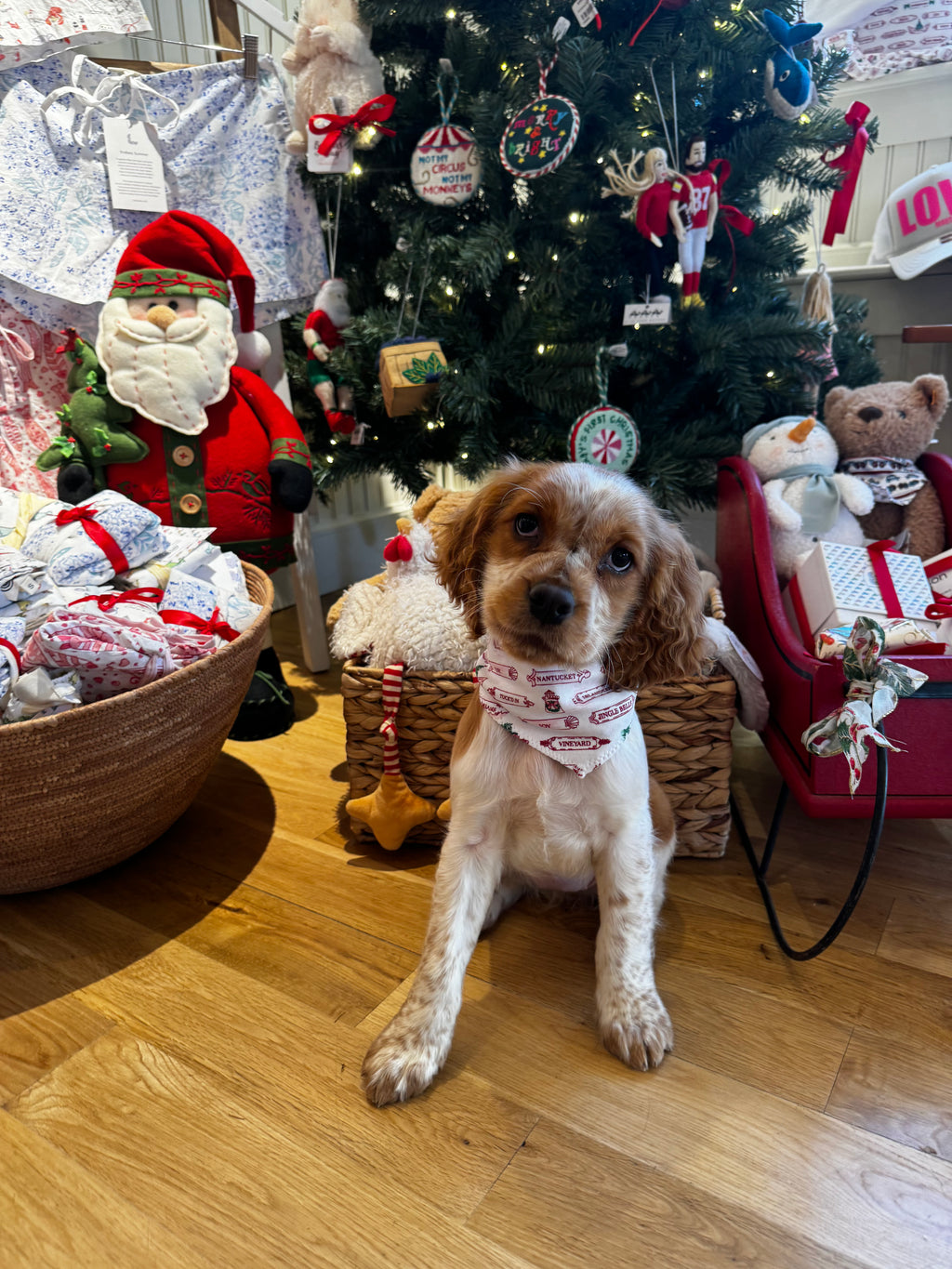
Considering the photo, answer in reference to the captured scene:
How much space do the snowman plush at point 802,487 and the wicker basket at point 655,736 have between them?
1.42 feet

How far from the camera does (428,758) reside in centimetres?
134

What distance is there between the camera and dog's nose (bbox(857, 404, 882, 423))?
157 centimetres

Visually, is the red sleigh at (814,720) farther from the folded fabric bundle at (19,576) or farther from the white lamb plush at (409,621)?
the folded fabric bundle at (19,576)

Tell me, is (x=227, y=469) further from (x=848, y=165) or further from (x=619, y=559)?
(x=848, y=165)

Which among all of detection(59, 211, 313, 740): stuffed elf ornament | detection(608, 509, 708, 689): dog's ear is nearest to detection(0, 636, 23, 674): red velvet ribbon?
detection(59, 211, 313, 740): stuffed elf ornament

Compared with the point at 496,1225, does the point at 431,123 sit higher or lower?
higher

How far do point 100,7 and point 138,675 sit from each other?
1.38 meters

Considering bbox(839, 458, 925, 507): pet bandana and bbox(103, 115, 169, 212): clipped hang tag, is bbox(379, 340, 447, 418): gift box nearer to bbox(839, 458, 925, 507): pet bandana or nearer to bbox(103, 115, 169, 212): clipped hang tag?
bbox(103, 115, 169, 212): clipped hang tag

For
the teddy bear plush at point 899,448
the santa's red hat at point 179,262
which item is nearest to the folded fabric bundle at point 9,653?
the santa's red hat at point 179,262

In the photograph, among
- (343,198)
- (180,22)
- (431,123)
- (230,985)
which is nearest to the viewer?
(230,985)

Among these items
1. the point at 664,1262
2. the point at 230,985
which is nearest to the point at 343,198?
the point at 230,985

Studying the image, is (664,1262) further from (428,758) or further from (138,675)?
(138,675)

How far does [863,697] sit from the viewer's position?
938 mm

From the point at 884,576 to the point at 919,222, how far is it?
4.04 feet
